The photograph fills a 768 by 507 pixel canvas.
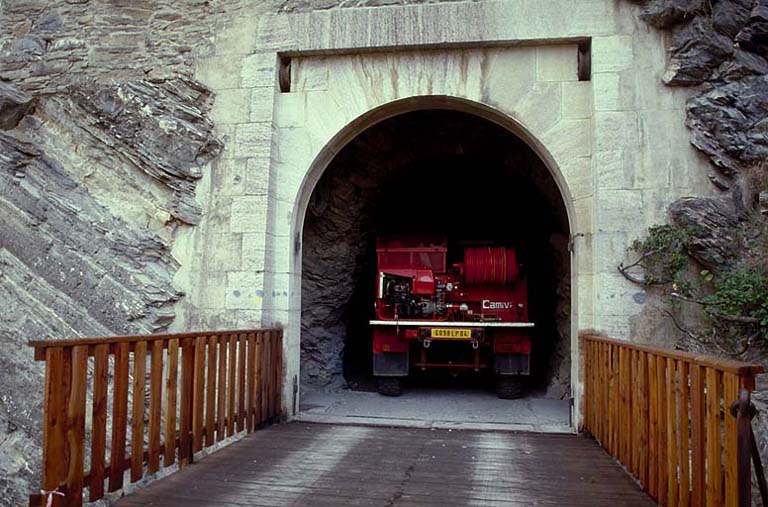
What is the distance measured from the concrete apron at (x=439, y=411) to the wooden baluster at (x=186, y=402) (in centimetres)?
173

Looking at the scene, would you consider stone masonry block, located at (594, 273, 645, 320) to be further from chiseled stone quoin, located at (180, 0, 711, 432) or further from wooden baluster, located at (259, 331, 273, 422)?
wooden baluster, located at (259, 331, 273, 422)

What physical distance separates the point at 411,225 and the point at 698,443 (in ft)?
24.2

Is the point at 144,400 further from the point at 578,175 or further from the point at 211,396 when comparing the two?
the point at 578,175

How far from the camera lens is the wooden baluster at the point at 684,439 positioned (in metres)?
2.82

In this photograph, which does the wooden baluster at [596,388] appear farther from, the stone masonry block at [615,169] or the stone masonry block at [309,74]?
the stone masonry block at [309,74]

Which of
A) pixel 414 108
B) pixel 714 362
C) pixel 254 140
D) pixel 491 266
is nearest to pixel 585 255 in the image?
pixel 414 108

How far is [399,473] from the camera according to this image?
389cm

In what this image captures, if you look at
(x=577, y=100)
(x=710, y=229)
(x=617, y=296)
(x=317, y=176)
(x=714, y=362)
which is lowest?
(x=714, y=362)

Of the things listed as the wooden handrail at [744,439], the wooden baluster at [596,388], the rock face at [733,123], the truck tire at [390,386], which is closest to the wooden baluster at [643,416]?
the wooden baluster at [596,388]

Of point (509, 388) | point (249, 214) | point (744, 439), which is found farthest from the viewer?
point (509, 388)

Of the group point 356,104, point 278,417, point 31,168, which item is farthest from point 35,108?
point 278,417

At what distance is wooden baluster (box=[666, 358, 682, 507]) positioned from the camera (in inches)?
118

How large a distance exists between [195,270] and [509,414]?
356 cm

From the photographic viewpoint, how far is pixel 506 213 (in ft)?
32.4
